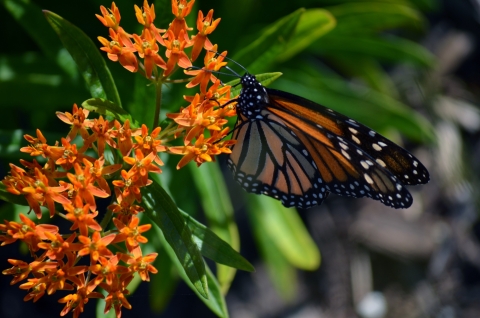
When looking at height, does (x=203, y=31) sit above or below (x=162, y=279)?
above

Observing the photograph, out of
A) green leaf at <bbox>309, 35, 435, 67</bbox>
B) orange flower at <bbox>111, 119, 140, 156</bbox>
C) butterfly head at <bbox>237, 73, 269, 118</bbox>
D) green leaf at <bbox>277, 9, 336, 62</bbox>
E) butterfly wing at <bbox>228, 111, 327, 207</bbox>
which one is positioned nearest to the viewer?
orange flower at <bbox>111, 119, 140, 156</bbox>

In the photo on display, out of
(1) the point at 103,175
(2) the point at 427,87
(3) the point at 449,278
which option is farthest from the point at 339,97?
(3) the point at 449,278

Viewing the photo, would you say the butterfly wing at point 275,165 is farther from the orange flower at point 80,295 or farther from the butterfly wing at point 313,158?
the orange flower at point 80,295

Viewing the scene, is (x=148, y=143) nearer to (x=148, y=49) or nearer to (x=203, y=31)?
(x=148, y=49)

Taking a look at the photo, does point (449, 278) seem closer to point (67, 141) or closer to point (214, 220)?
point (214, 220)

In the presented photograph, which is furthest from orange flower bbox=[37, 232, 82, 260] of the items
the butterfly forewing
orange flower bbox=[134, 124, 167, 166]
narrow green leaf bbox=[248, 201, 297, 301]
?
narrow green leaf bbox=[248, 201, 297, 301]

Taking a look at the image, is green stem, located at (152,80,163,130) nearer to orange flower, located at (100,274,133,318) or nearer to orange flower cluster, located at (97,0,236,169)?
orange flower cluster, located at (97,0,236,169)

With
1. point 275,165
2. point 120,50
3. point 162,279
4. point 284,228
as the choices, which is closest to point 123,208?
point 120,50
